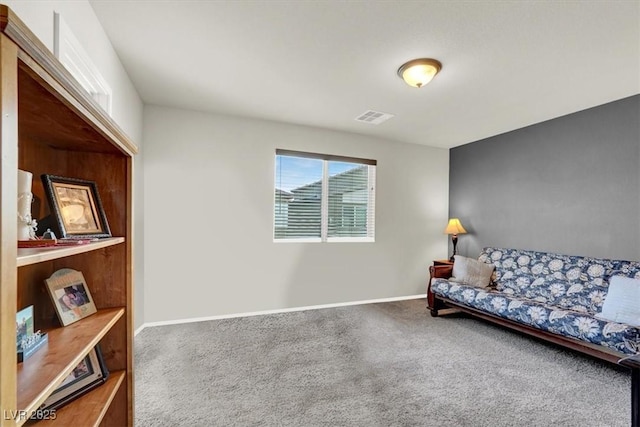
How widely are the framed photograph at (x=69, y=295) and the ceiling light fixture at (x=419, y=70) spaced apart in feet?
8.06

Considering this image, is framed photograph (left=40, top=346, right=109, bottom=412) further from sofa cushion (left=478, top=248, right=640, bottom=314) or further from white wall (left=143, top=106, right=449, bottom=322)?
sofa cushion (left=478, top=248, right=640, bottom=314)

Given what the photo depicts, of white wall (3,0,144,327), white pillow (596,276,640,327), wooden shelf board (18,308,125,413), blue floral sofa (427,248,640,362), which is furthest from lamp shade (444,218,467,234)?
wooden shelf board (18,308,125,413)

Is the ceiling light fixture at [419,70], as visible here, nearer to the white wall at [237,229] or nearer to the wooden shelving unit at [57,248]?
the white wall at [237,229]

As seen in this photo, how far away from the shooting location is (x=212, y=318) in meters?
3.39

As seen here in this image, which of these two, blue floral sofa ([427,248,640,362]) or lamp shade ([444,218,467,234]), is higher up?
lamp shade ([444,218,467,234])

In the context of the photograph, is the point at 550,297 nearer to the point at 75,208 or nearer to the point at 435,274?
the point at 435,274

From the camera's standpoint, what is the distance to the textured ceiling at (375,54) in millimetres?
1739

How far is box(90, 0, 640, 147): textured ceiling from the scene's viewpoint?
5.71ft

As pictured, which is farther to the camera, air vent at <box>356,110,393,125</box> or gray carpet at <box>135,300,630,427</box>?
air vent at <box>356,110,393,125</box>

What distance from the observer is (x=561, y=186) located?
3393 mm

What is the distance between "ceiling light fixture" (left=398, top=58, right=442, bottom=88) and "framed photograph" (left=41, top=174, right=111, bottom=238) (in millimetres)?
2222

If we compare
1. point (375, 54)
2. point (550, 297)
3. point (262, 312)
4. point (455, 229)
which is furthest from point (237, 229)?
point (550, 297)

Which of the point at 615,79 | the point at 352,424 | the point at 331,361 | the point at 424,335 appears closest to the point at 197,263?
the point at 331,361

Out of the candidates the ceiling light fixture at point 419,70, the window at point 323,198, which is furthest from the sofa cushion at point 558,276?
the ceiling light fixture at point 419,70
